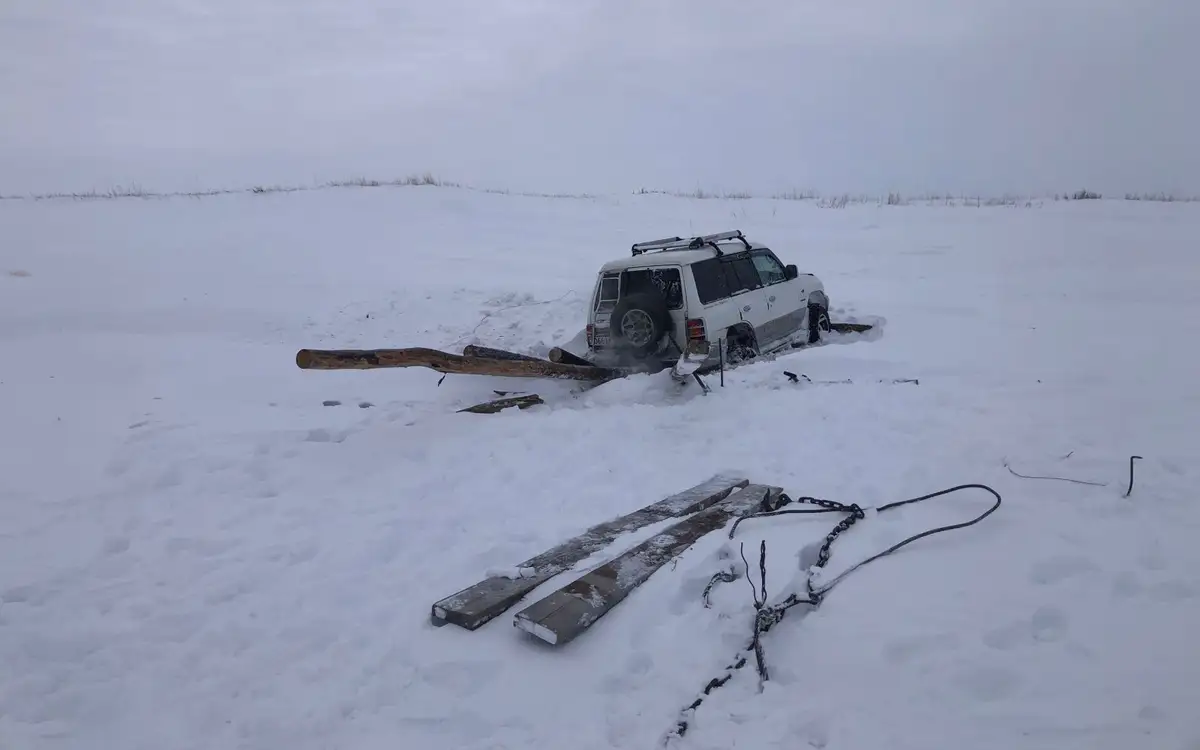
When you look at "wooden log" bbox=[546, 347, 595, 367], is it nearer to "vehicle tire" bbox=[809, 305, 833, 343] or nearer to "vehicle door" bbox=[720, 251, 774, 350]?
"vehicle door" bbox=[720, 251, 774, 350]

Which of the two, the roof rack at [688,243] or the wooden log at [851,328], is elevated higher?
the roof rack at [688,243]

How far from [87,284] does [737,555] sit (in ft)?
44.7

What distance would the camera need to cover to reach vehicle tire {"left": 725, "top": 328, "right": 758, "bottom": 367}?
8156mm

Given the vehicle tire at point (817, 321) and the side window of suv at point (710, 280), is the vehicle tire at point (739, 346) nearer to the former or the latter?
the side window of suv at point (710, 280)

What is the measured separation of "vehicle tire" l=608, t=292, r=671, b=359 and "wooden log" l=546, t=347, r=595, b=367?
0.49 meters

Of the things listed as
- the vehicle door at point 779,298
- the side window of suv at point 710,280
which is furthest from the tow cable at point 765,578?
the vehicle door at point 779,298

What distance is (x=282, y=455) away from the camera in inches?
238

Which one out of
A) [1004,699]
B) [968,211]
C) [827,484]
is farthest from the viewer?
[968,211]

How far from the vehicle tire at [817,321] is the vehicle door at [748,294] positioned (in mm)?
1039

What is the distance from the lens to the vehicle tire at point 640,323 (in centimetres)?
795

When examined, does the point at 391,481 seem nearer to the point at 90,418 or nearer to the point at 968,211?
the point at 90,418

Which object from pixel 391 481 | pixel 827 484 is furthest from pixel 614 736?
pixel 391 481

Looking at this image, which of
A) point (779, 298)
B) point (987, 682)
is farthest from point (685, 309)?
point (987, 682)

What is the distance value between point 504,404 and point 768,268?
4.09 metres
